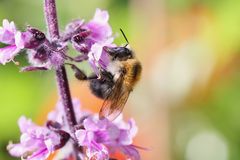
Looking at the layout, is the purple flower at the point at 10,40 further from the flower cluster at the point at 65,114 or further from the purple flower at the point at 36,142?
the purple flower at the point at 36,142

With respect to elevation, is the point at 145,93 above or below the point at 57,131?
below

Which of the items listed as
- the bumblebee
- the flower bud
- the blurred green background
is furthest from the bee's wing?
the blurred green background

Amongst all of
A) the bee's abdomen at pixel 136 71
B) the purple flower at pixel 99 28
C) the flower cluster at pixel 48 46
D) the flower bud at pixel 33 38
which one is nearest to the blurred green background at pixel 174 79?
the bee's abdomen at pixel 136 71

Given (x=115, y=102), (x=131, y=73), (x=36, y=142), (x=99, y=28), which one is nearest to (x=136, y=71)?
(x=131, y=73)

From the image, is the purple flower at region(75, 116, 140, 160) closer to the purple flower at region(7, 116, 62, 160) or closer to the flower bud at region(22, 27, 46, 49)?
the purple flower at region(7, 116, 62, 160)

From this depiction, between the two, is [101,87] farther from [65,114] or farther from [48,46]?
[48,46]

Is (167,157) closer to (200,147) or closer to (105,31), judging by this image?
(200,147)

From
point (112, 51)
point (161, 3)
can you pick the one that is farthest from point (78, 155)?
point (161, 3)
